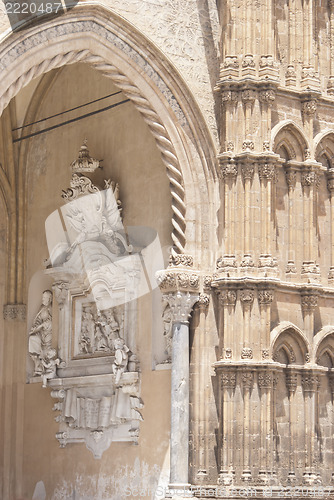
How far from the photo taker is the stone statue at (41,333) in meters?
18.1

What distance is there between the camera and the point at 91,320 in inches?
688

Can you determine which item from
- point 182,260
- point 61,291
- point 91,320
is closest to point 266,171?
point 182,260

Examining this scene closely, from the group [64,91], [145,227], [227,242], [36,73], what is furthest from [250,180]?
[64,91]

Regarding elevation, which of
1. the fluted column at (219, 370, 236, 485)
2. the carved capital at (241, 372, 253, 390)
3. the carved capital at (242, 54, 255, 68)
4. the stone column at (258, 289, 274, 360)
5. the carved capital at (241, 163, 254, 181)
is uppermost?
the carved capital at (242, 54, 255, 68)

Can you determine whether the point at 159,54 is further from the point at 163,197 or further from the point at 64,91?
the point at 64,91

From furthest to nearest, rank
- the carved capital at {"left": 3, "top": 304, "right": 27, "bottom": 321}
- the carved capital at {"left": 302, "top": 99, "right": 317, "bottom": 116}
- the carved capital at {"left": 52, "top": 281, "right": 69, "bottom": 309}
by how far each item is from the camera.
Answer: the carved capital at {"left": 3, "top": 304, "right": 27, "bottom": 321} → the carved capital at {"left": 52, "top": 281, "right": 69, "bottom": 309} → the carved capital at {"left": 302, "top": 99, "right": 317, "bottom": 116}

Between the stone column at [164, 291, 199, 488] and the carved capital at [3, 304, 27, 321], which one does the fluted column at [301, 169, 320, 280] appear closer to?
the stone column at [164, 291, 199, 488]

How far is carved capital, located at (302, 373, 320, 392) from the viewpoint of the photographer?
15.5 meters

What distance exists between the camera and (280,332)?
1533 cm

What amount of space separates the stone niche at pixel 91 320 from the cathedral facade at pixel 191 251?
0.09 ft

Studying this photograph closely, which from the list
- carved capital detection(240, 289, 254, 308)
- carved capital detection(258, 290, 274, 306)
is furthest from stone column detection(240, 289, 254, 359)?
carved capital detection(258, 290, 274, 306)

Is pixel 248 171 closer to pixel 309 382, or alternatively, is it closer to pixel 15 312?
pixel 309 382

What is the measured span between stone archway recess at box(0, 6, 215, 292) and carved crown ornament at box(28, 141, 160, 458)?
1.62 m

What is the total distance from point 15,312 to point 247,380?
510cm
